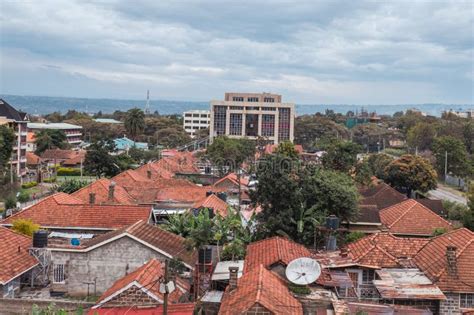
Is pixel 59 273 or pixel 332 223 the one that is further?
pixel 332 223

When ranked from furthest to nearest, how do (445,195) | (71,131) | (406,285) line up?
1. (71,131)
2. (445,195)
3. (406,285)

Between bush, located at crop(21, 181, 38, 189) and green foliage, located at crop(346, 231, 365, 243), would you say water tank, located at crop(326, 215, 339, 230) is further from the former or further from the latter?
bush, located at crop(21, 181, 38, 189)

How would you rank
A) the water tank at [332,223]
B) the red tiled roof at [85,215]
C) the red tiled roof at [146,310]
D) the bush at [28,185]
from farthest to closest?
the bush at [28,185] → the red tiled roof at [85,215] → the water tank at [332,223] → the red tiled roof at [146,310]

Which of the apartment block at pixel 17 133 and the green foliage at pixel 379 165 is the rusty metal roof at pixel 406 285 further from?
the apartment block at pixel 17 133

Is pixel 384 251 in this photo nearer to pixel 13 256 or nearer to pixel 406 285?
pixel 406 285

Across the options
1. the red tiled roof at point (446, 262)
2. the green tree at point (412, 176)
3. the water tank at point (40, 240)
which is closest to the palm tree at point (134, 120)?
the green tree at point (412, 176)

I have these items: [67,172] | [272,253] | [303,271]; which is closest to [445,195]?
[272,253]
